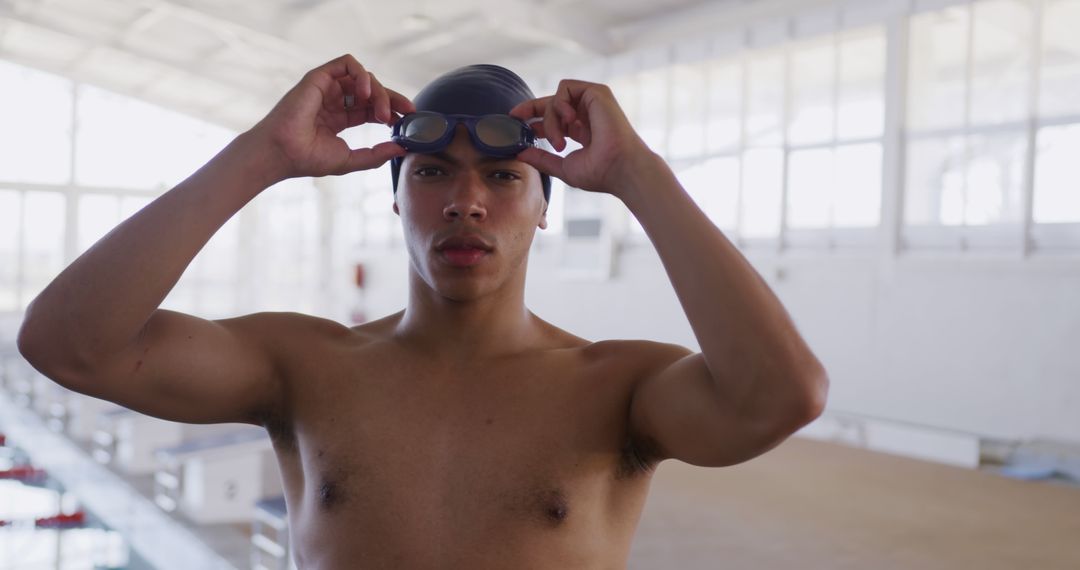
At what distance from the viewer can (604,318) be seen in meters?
11.1

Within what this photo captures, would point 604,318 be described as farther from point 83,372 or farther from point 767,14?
point 83,372

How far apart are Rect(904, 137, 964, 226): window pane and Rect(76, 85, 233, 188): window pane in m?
13.5

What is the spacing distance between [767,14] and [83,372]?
8.80 m

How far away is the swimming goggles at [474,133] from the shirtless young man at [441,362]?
2cm

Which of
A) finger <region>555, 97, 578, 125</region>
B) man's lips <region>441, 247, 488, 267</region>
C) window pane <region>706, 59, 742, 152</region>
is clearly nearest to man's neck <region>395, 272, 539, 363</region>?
man's lips <region>441, 247, 488, 267</region>

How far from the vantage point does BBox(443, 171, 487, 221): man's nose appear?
4.92 feet

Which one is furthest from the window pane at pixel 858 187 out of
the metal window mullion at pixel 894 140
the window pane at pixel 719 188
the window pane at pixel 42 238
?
the window pane at pixel 42 238

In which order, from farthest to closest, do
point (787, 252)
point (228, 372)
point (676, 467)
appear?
point (787, 252), point (676, 467), point (228, 372)

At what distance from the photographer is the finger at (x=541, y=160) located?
5.09ft

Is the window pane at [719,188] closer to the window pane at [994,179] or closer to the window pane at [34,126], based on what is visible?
the window pane at [994,179]

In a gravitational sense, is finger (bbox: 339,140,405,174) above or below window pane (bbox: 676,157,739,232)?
below

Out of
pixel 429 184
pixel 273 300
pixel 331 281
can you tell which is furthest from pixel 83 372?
pixel 273 300

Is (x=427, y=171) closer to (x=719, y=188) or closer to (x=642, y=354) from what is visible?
(x=642, y=354)

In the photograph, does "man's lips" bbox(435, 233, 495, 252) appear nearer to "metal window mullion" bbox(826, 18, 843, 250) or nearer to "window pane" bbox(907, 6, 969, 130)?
"window pane" bbox(907, 6, 969, 130)
